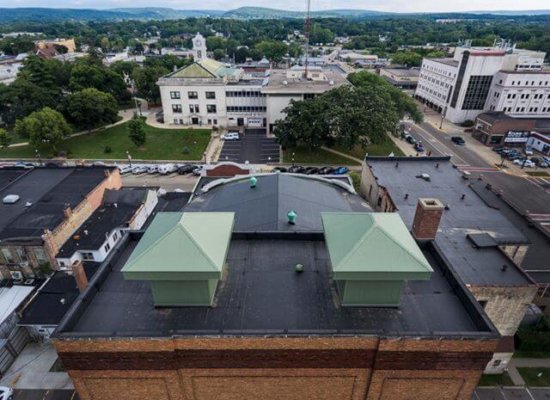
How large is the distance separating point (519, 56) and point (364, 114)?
2239 inches

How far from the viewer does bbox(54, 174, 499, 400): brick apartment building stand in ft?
52.1

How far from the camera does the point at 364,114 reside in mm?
64625

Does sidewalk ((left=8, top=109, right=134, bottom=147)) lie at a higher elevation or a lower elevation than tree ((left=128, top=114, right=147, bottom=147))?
lower

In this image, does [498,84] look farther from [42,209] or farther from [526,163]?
[42,209]

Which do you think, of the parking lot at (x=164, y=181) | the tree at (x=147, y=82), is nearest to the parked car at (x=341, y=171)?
the parking lot at (x=164, y=181)

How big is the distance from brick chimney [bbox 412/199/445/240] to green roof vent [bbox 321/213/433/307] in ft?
17.1

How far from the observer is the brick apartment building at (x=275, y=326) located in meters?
15.9

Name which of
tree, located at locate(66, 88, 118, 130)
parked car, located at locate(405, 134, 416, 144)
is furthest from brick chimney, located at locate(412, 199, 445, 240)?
tree, located at locate(66, 88, 118, 130)

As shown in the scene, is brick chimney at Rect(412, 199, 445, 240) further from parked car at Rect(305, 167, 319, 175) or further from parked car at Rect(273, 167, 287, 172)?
parked car at Rect(273, 167, 287, 172)

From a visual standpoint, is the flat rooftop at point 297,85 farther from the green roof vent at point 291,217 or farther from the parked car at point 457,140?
the green roof vent at point 291,217

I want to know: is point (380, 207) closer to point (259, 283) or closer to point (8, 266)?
point (259, 283)

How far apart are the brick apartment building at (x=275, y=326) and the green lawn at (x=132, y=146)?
58825 millimetres

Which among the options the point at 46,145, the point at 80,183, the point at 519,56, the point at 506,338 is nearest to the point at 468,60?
the point at 519,56

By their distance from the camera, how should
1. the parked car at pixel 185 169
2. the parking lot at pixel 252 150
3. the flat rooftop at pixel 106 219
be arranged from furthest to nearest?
the parking lot at pixel 252 150 < the parked car at pixel 185 169 < the flat rooftop at pixel 106 219
